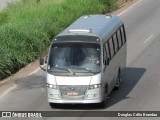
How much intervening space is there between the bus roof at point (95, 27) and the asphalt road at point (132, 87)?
84.8 inches

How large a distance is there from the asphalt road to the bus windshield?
129 centimetres

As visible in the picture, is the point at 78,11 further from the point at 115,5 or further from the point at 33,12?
the point at 115,5

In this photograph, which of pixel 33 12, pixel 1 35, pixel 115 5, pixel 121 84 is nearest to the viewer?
pixel 121 84

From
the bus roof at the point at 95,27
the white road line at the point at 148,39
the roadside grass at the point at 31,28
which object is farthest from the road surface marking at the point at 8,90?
the white road line at the point at 148,39

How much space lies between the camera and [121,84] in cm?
2211

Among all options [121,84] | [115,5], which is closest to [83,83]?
[121,84]

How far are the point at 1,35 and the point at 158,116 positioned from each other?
9658 millimetres

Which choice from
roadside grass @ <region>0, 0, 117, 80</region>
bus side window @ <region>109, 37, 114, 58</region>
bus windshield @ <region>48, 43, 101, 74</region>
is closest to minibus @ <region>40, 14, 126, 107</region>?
bus windshield @ <region>48, 43, 101, 74</region>

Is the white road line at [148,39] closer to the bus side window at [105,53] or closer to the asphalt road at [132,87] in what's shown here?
the asphalt road at [132,87]

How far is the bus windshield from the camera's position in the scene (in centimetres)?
1828

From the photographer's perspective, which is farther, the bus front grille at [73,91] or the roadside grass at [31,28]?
the roadside grass at [31,28]

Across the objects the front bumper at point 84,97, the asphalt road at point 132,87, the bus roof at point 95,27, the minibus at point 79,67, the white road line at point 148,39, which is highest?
the bus roof at point 95,27

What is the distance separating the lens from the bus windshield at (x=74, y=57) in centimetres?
1828

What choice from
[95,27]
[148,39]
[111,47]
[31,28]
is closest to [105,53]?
[111,47]
